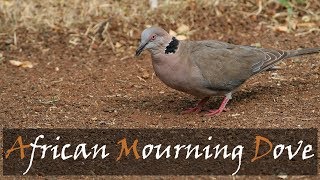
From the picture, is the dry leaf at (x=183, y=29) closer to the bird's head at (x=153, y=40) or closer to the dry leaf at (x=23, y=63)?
the dry leaf at (x=23, y=63)

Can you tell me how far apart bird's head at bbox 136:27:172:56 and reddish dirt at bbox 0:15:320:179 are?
604mm

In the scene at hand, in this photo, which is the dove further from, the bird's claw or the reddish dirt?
the reddish dirt

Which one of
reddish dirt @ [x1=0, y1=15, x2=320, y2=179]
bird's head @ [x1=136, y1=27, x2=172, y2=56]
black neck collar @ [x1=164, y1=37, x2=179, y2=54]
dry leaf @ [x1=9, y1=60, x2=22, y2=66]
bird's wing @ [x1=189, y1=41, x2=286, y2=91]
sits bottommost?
dry leaf @ [x1=9, y1=60, x2=22, y2=66]

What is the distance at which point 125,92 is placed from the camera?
6754mm

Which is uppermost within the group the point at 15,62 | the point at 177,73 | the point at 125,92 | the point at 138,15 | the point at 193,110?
the point at 177,73

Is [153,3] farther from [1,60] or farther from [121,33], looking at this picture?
[1,60]

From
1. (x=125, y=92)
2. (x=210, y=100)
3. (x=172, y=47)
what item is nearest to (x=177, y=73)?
(x=172, y=47)

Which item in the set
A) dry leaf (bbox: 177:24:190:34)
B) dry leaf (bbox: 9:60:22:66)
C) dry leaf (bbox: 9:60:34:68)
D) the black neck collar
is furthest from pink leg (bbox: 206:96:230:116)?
dry leaf (bbox: 9:60:22:66)

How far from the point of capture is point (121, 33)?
318 inches

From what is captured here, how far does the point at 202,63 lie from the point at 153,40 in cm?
47

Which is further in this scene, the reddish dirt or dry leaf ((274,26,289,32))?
dry leaf ((274,26,289,32))

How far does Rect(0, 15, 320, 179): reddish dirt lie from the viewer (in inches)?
229

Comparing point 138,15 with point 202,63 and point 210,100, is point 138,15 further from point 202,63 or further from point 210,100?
point 202,63

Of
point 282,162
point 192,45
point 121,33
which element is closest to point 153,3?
point 121,33
